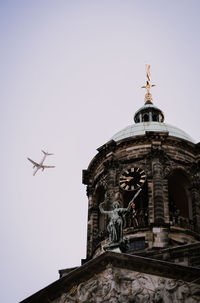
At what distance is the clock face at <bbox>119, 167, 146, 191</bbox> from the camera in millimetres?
22734

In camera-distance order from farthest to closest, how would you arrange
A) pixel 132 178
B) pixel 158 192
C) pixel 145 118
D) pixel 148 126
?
1. pixel 145 118
2. pixel 148 126
3. pixel 132 178
4. pixel 158 192

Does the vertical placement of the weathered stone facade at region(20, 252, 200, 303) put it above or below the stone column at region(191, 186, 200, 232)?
below

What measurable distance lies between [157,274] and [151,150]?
8745 millimetres

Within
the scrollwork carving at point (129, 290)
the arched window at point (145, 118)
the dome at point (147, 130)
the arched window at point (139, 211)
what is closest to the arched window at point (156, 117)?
the arched window at point (145, 118)

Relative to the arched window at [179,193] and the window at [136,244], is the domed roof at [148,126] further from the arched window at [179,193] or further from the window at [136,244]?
the window at [136,244]

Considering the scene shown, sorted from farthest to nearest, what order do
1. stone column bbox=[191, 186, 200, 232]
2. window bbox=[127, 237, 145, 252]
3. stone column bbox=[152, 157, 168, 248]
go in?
stone column bbox=[191, 186, 200, 232] < window bbox=[127, 237, 145, 252] < stone column bbox=[152, 157, 168, 248]

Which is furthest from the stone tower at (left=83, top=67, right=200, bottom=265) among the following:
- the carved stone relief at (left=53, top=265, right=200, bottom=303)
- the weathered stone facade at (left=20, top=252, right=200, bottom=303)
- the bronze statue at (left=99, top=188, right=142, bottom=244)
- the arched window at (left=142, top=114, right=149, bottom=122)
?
the carved stone relief at (left=53, top=265, right=200, bottom=303)

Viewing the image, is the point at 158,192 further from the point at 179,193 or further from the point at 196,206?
the point at 179,193

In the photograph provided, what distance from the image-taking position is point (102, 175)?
79.2ft

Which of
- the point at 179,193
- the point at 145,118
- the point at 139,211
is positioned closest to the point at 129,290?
the point at 139,211

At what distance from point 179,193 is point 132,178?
2.81m

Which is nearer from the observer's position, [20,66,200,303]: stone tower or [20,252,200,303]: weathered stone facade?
[20,252,200,303]: weathered stone facade

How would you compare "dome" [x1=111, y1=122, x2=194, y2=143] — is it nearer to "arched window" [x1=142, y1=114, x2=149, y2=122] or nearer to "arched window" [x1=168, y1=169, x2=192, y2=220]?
"arched window" [x1=142, y1=114, x2=149, y2=122]

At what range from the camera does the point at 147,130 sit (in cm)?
2514
